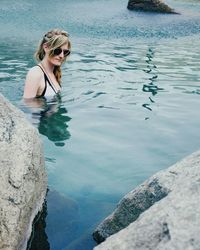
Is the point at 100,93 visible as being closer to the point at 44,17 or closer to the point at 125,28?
the point at 125,28

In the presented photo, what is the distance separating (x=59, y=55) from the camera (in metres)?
6.82

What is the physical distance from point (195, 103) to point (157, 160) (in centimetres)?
273

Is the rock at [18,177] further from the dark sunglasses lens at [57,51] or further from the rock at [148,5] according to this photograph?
the rock at [148,5]

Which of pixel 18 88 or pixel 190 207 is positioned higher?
pixel 190 207

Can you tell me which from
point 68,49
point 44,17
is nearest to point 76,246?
point 68,49

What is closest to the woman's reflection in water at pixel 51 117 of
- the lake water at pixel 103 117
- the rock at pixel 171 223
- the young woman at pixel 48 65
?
the lake water at pixel 103 117

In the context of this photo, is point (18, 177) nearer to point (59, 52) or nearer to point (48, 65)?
point (59, 52)

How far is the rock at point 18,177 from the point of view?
3.20m

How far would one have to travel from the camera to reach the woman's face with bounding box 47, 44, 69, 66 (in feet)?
22.1

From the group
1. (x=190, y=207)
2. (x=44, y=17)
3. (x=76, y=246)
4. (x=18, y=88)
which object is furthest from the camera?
(x=44, y=17)

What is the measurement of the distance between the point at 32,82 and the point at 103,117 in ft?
3.91

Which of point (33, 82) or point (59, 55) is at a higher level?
point (59, 55)

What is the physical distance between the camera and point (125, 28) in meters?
18.1

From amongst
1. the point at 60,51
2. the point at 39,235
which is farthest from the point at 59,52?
the point at 39,235
